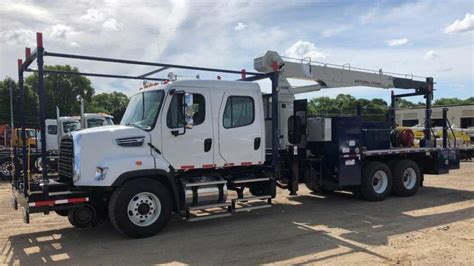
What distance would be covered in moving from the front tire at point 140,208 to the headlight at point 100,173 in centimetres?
35

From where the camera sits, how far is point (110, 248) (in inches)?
275

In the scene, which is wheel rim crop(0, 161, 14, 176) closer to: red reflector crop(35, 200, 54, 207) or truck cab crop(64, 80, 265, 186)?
truck cab crop(64, 80, 265, 186)

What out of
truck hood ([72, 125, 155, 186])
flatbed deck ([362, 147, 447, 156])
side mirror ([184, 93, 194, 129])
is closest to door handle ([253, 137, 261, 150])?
side mirror ([184, 93, 194, 129])

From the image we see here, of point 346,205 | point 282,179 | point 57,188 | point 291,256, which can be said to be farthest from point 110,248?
point 346,205

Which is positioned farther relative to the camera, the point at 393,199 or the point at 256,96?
the point at 393,199

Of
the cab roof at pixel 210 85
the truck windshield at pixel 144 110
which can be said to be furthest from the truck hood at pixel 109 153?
the cab roof at pixel 210 85

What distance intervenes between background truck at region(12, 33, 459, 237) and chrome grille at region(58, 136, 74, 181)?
0.06 ft

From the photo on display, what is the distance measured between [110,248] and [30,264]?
1.20 metres

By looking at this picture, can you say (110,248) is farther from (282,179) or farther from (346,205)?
(346,205)

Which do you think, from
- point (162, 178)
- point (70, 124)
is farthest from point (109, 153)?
point (70, 124)

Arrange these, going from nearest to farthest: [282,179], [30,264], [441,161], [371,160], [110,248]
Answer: [30,264] < [110,248] < [282,179] < [371,160] < [441,161]

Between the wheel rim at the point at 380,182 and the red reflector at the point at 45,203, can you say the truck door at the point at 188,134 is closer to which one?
the red reflector at the point at 45,203

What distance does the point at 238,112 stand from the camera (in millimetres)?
8836

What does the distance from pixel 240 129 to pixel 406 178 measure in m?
6.03
